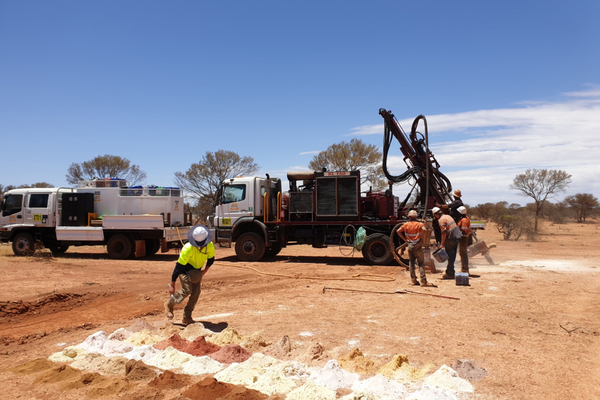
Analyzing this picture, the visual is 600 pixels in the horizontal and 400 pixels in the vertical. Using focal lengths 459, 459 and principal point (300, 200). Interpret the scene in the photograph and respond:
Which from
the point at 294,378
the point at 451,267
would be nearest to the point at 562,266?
the point at 451,267

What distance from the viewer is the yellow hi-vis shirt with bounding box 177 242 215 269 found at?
714 centimetres

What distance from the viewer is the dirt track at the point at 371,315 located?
17.4 feet

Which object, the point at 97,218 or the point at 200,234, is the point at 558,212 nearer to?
the point at 97,218

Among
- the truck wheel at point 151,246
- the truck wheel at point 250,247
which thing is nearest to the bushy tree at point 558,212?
the truck wheel at point 250,247

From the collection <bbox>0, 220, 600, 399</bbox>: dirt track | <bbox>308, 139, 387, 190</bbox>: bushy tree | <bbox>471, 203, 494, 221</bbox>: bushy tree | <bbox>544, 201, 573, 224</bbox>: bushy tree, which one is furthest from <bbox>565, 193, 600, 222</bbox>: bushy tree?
<bbox>0, 220, 600, 399</bbox>: dirt track

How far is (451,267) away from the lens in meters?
11.8

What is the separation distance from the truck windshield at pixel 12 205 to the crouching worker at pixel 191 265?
14.6 meters

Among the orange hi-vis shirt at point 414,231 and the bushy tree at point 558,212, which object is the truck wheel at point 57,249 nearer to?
the orange hi-vis shirt at point 414,231

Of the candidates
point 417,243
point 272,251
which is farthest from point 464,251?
point 272,251

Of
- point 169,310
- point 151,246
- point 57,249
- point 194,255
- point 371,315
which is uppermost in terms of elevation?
point 194,255

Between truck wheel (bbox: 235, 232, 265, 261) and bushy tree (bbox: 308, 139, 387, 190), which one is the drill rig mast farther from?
bushy tree (bbox: 308, 139, 387, 190)

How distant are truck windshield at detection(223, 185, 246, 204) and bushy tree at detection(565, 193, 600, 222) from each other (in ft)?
145

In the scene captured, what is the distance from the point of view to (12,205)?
18.6m

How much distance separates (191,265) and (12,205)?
15125 millimetres
